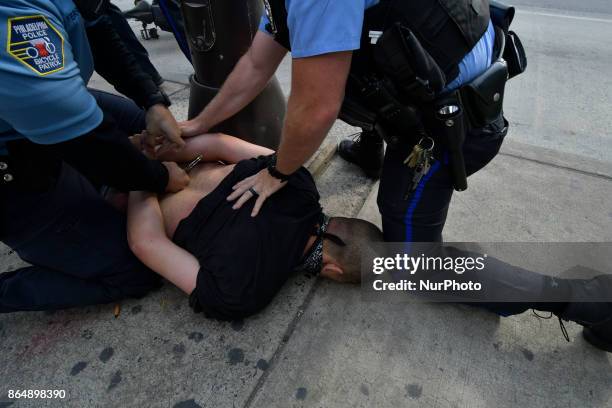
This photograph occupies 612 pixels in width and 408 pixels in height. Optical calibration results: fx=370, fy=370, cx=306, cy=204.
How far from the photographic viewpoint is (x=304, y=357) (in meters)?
1.46

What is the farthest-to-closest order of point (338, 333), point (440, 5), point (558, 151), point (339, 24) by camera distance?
point (558, 151), point (338, 333), point (440, 5), point (339, 24)

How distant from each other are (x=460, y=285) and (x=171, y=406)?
3.99 feet

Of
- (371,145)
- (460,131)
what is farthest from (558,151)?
(460,131)

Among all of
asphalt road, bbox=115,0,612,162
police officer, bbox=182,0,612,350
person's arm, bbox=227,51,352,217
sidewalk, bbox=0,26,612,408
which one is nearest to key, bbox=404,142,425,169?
police officer, bbox=182,0,612,350

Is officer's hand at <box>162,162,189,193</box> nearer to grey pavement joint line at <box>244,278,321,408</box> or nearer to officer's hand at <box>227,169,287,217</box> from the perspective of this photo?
officer's hand at <box>227,169,287,217</box>

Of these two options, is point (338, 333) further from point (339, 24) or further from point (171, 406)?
point (339, 24)

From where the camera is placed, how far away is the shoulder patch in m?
1.02

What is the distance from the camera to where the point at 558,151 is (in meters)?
2.64

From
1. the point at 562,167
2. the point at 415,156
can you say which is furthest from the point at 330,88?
the point at 562,167

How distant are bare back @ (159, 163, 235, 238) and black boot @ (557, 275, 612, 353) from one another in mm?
1572

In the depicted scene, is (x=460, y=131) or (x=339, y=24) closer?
(x=339, y=24)

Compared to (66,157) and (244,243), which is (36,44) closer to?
(66,157)

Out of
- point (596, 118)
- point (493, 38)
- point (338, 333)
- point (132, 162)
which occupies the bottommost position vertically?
point (596, 118)

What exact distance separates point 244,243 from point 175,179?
552 millimetres
